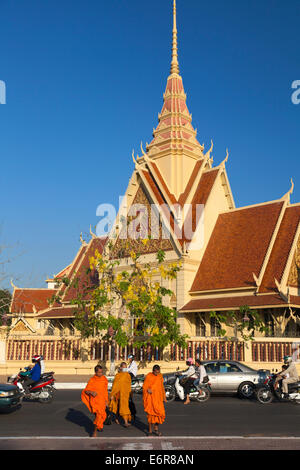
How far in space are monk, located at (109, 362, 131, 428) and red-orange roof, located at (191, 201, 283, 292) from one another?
13.7 m

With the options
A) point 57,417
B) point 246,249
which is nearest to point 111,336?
point 246,249

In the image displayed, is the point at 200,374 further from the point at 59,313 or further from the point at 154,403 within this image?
the point at 59,313

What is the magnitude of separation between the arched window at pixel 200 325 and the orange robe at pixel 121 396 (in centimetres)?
1452

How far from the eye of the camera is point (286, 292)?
21547 millimetres

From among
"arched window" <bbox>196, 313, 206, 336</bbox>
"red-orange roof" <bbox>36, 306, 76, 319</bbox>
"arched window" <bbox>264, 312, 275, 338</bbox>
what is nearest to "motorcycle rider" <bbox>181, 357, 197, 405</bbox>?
"arched window" <bbox>264, 312, 275, 338</bbox>

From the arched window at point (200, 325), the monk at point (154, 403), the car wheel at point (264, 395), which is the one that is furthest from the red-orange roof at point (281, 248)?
the monk at point (154, 403)

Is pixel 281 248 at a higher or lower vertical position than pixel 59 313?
higher

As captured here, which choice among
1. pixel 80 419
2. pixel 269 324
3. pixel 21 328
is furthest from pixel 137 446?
pixel 21 328

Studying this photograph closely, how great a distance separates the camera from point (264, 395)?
13953 mm

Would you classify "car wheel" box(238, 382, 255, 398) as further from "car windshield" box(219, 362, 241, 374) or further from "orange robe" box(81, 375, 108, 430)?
"orange robe" box(81, 375, 108, 430)

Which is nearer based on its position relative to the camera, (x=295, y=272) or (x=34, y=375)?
(x=34, y=375)

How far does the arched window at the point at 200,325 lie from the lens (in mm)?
24245

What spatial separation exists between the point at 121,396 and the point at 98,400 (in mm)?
1214

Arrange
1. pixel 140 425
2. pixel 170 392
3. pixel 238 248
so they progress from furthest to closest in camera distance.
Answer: pixel 238 248, pixel 170 392, pixel 140 425
